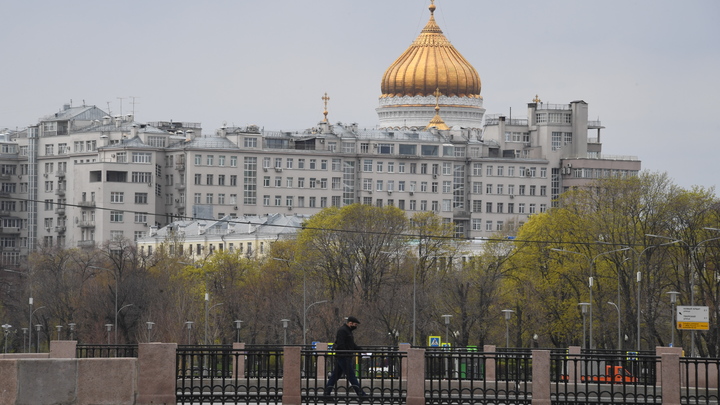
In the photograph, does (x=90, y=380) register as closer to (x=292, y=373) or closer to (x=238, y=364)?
(x=292, y=373)

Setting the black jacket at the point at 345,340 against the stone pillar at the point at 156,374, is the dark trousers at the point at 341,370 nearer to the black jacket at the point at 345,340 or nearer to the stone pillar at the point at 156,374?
the black jacket at the point at 345,340

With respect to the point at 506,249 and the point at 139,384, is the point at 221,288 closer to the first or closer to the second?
the point at 506,249

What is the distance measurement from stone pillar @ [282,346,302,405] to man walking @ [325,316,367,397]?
64 cm

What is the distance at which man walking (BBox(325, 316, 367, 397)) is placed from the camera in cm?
4188

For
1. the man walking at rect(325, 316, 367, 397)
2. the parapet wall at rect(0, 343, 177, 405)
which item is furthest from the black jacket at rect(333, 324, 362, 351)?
the parapet wall at rect(0, 343, 177, 405)

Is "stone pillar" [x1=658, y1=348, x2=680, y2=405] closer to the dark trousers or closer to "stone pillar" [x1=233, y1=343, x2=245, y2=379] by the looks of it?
the dark trousers

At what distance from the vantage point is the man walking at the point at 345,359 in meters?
41.9

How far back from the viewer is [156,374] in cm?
4116

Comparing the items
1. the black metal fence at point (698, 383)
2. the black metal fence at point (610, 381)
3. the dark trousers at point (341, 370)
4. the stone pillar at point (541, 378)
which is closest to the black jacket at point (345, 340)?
the dark trousers at point (341, 370)

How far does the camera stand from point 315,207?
19938 cm

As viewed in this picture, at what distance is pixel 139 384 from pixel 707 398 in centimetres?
1216

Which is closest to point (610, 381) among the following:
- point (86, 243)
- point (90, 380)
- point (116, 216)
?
point (90, 380)

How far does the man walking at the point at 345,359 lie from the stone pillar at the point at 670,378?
655 cm

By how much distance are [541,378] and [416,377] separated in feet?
9.33
